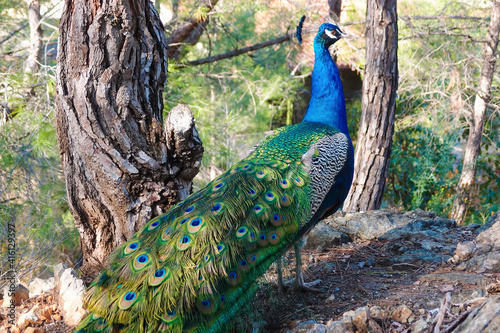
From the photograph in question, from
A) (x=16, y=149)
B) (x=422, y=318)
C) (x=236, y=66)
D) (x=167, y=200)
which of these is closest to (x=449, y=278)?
(x=422, y=318)

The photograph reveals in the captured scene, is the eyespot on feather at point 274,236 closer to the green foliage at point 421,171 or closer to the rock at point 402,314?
the rock at point 402,314

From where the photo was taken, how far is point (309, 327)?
7.22 ft

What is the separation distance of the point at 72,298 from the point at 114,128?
1.03 m

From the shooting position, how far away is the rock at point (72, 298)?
2605 millimetres

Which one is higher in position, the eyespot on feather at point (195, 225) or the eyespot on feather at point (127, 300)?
the eyespot on feather at point (195, 225)

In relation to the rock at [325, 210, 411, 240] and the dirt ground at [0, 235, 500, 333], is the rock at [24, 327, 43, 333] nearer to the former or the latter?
the dirt ground at [0, 235, 500, 333]

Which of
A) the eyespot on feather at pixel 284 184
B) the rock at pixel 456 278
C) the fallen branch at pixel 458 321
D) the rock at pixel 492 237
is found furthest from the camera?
the rock at pixel 492 237

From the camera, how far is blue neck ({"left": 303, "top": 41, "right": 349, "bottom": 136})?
3.27 m

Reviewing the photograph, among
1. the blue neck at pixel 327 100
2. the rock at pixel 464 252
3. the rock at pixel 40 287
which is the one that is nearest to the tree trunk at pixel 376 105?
the blue neck at pixel 327 100

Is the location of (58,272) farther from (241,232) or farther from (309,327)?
(309,327)

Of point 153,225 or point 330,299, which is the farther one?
point 330,299

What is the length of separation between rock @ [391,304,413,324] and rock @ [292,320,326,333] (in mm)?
389

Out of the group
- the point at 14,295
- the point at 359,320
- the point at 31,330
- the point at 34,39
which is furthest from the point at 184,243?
the point at 34,39

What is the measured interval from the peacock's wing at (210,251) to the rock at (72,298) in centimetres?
71
